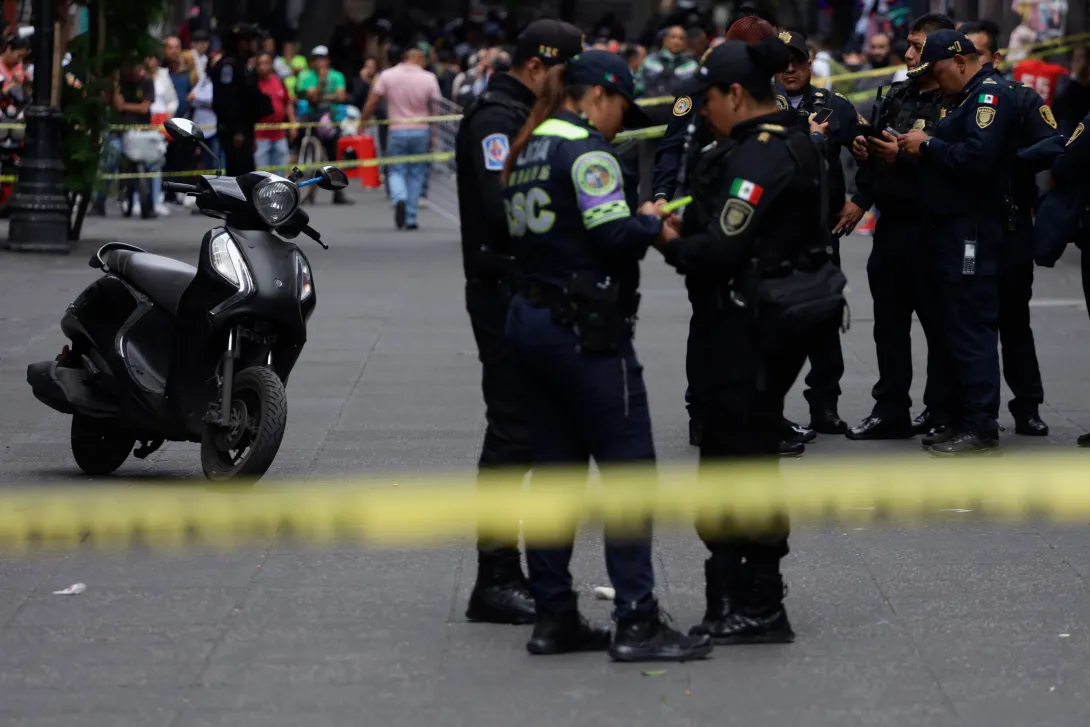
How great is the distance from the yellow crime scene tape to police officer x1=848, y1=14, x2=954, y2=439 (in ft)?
2.02

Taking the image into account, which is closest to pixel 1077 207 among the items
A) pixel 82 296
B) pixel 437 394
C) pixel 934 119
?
pixel 934 119

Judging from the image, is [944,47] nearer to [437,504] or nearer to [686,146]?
[686,146]

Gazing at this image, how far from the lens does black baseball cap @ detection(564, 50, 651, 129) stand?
5.48m

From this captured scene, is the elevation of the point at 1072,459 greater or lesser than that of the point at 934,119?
lesser

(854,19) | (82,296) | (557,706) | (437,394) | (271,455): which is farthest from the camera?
(854,19)

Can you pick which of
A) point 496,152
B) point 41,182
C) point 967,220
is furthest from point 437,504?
point 41,182

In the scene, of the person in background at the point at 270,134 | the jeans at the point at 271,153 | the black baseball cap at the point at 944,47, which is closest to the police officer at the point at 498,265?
the black baseball cap at the point at 944,47

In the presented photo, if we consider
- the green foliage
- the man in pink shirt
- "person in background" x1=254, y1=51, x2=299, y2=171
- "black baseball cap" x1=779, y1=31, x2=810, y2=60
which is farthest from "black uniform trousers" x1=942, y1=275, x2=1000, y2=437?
"person in background" x1=254, y1=51, x2=299, y2=171

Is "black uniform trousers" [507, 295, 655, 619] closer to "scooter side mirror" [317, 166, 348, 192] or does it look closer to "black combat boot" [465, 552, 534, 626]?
"black combat boot" [465, 552, 534, 626]

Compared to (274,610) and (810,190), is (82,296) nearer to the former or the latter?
(274,610)

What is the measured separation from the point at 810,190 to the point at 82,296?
13.0 ft

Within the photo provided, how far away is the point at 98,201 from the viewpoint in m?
22.3

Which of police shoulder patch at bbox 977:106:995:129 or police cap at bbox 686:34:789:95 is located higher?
police cap at bbox 686:34:789:95

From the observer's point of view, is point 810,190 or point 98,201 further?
point 98,201
